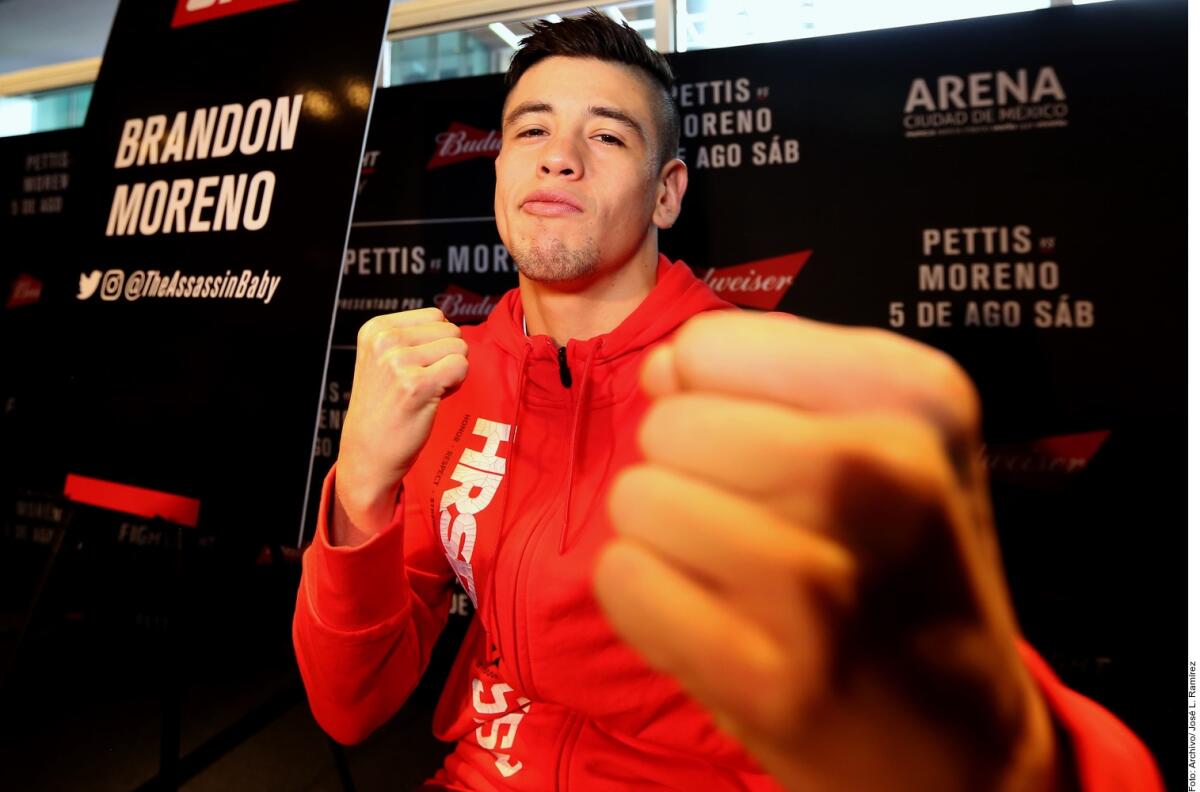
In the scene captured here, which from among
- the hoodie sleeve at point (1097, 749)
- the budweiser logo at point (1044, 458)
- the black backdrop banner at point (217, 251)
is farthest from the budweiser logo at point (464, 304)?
the hoodie sleeve at point (1097, 749)

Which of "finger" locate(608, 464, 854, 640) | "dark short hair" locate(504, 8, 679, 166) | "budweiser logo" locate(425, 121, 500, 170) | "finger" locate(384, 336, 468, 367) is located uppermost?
"budweiser logo" locate(425, 121, 500, 170)

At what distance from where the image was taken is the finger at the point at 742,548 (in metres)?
0.22

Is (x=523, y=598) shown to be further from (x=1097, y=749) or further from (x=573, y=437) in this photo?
(x=1097, y=749)

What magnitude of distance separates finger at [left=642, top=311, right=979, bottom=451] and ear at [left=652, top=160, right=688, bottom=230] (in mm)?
899

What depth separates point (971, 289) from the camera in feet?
4.83

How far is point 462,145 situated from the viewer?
1845 millimetres

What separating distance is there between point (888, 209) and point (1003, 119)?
29 centimetres

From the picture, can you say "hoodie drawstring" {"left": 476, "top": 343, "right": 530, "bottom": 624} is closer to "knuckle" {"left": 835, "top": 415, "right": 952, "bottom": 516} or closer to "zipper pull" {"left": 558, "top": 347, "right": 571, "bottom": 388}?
"zipper pull" {"left": 558, "top": 347, "right": 571, "bottom": 388}

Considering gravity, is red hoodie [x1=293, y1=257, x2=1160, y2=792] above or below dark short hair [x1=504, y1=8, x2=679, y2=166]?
below

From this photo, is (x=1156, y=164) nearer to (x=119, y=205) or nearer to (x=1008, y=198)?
(x=1008, y=198)

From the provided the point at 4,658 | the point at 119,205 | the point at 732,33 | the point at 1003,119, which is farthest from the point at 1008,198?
the point at 4,658

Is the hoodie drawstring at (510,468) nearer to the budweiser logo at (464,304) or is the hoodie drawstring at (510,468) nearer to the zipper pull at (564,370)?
the zipper pull at (564,370)

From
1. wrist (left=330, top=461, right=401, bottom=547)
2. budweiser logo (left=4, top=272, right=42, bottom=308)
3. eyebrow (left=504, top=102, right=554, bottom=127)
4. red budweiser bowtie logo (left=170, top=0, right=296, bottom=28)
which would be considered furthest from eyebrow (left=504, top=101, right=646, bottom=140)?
budweiser logo (left=4, top=272, right=42, bottom=308)

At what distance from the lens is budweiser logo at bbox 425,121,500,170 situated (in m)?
1.81
